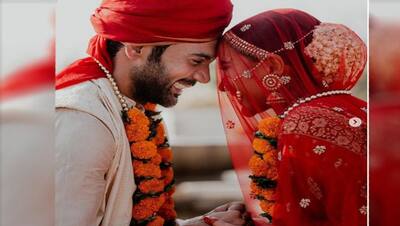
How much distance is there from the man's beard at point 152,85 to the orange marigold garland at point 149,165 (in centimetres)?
4

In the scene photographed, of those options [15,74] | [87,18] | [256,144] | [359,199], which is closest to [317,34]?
[256,144]

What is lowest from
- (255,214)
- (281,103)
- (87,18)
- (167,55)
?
(255,214)

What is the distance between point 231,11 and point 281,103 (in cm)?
43

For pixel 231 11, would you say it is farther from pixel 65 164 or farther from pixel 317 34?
pixel 65 164

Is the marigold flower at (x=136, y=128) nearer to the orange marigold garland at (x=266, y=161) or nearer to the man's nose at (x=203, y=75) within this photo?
the man's nose at (x=203, y=75)

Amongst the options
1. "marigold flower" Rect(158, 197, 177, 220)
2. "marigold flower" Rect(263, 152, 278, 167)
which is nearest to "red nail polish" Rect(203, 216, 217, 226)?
"marigold flower" Rect(158, 197, 177, 220)

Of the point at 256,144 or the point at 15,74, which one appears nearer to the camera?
the point at 256,144

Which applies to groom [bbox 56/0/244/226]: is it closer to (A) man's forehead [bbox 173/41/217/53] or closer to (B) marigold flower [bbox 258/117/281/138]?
(A) man's forehead [bbox 173/41/217/53]

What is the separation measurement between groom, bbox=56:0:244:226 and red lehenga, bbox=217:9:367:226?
0.13 m

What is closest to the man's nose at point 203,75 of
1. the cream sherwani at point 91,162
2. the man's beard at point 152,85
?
the man's beard at point 152,85

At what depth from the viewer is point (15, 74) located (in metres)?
2.36

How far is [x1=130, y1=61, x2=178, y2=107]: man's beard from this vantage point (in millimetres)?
2266

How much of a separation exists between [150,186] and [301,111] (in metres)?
0.70

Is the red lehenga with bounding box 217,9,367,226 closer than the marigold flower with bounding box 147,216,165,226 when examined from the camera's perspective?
Yes
